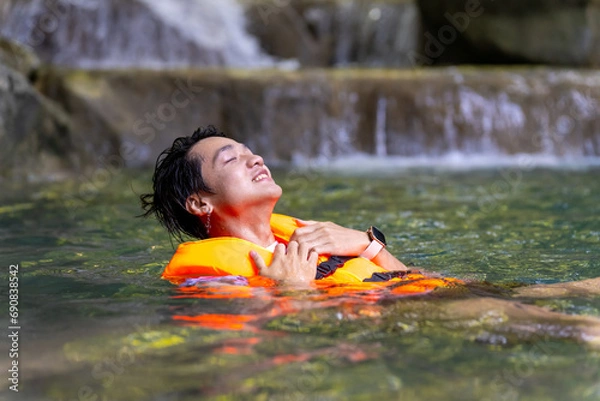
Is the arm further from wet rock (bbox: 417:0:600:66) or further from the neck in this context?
wet rock (bbox: 417:0:600:66)

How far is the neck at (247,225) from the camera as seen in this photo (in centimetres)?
377

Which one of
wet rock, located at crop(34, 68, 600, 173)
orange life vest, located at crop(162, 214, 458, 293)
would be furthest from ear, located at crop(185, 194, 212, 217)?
wet rock, located at crop(34, 68, 600, 173)

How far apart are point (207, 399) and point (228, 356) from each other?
357 mm

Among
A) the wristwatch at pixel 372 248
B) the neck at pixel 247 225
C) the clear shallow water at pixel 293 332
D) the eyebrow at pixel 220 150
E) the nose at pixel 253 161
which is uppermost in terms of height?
the eyebrow at pixel 220 150

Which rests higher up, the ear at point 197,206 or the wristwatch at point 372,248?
the ear at point 197,206

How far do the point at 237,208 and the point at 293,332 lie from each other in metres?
0.88

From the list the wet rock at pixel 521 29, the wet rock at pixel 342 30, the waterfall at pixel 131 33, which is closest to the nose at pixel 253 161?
the waterfall at pixel 131 33

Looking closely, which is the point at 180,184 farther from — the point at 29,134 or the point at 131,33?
the point at 131,33

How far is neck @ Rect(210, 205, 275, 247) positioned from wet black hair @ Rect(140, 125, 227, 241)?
0.43 feet

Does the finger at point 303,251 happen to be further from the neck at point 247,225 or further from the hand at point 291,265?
the neck at point 247,225

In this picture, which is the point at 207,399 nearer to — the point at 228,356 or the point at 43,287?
the point at 228,356

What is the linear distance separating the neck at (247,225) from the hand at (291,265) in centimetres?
18

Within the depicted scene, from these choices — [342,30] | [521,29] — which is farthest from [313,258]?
[342,30]

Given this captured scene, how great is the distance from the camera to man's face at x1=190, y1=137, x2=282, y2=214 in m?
3.70
